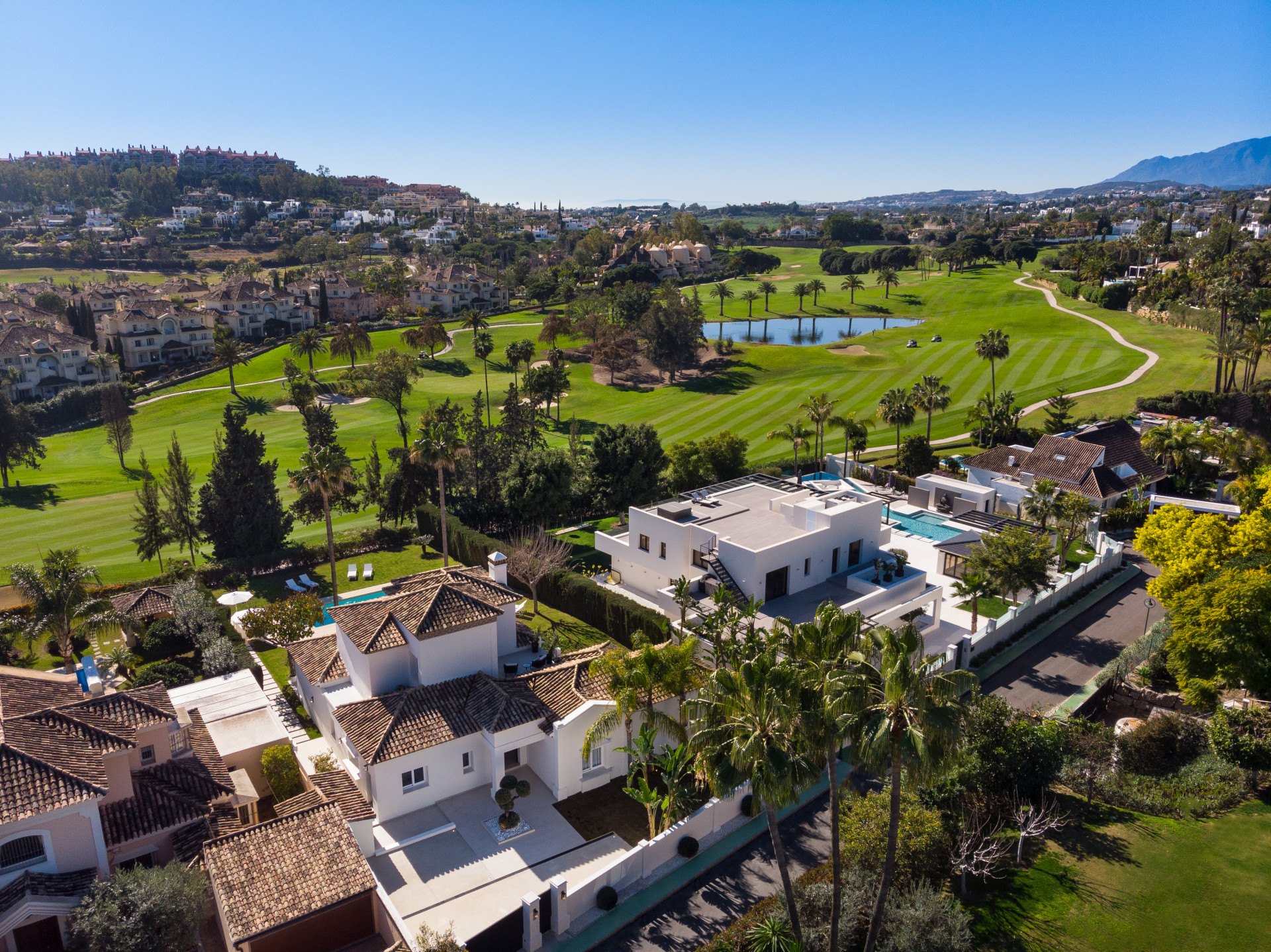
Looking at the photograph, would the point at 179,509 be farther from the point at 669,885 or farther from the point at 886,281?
the point at 886,281

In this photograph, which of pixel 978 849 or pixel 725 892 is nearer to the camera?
pixel 978 849

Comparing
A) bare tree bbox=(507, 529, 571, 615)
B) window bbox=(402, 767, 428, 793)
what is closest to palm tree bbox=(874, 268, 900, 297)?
bare tree bbox=(507, 529, 571, 615)

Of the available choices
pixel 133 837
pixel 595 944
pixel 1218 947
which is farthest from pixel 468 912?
pixel 1218 947

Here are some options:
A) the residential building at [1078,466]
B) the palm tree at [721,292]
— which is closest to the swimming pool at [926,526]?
the residential building at [1078,466]

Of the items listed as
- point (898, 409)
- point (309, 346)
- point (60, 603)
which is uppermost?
point (309, 346)

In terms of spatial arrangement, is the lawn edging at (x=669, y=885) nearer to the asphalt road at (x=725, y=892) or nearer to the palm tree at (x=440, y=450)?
the asphalt road at (x=725, y=892)

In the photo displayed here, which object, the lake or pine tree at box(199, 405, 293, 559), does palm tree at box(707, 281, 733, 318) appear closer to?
the lake

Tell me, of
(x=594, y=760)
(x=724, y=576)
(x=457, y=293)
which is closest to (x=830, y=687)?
(x=594, y=760)
